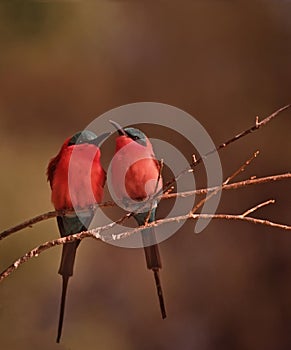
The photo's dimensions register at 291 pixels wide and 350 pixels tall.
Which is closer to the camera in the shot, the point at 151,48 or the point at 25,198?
the point at 25,198

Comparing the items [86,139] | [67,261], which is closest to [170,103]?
[86,139]

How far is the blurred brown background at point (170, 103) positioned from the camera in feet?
5.76

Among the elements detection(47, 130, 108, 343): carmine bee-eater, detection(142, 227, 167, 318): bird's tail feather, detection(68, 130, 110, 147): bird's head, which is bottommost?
detection(142, 227, 167, 318): bird's tail feather

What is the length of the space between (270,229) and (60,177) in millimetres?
740

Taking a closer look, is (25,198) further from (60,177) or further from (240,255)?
(240,255)

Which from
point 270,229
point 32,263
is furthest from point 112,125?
point 270,229

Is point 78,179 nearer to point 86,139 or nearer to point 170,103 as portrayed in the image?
point 86,139

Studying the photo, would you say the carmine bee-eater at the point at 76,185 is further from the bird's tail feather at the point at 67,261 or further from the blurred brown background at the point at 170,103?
the blurred brown background at the point at 170,103

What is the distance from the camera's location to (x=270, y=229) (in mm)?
1875

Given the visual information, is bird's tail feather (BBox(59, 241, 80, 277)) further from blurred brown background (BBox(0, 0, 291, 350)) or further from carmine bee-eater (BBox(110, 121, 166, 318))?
blurred brown background (BBox(0, 0, 291, 350))

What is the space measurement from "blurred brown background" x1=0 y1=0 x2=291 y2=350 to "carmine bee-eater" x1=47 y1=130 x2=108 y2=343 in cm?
31

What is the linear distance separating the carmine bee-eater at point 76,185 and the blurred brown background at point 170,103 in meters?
0.31

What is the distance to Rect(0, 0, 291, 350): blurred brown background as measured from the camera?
69.2 inches

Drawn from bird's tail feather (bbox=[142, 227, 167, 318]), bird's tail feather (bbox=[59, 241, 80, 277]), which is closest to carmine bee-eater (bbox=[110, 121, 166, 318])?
bird's tail feather (bbox=[142, 227, 167, 318])
